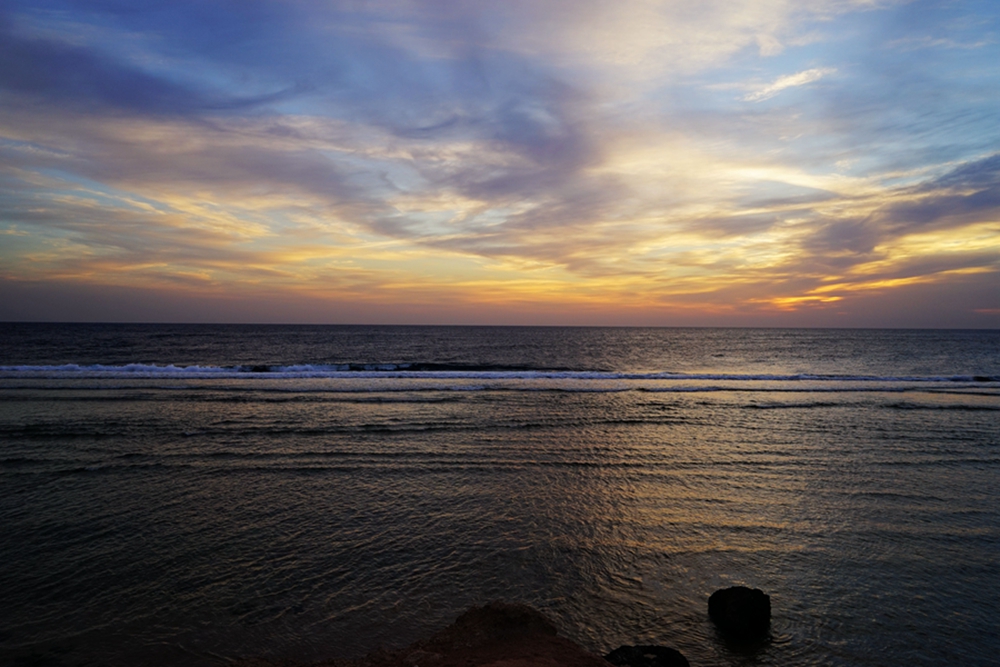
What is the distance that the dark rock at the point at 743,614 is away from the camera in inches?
239

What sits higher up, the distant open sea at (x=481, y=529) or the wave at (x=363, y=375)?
the wave at (x=363, y=375)

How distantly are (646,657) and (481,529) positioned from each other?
4.67m

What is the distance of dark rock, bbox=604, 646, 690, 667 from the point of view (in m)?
5.04

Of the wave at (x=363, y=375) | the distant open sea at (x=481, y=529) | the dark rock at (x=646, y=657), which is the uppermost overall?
the dark rock at (x=646, y=657)

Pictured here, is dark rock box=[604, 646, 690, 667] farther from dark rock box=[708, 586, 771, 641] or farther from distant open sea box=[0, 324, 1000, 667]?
dark rock box=[708, 586, 771, 641]

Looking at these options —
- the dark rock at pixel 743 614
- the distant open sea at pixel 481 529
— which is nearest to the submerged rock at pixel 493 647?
the distant open sea at pixel 481 529

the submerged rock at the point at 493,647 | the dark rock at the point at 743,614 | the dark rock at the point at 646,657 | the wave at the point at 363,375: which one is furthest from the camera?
the wave at the point at 363,375

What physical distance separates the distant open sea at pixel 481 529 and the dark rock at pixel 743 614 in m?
0.17

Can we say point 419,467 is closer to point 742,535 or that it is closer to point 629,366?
point 742,535

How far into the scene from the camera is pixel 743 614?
6113 millimetres

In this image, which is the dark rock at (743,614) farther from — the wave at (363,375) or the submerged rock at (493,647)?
the wave at (363,375)

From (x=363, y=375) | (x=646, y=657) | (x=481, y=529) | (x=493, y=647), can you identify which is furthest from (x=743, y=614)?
(x=363, y=375)

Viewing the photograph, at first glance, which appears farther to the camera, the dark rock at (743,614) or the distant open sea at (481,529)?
the distant open sea at (481,529)

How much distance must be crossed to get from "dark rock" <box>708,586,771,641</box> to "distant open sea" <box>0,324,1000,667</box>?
17 cm
